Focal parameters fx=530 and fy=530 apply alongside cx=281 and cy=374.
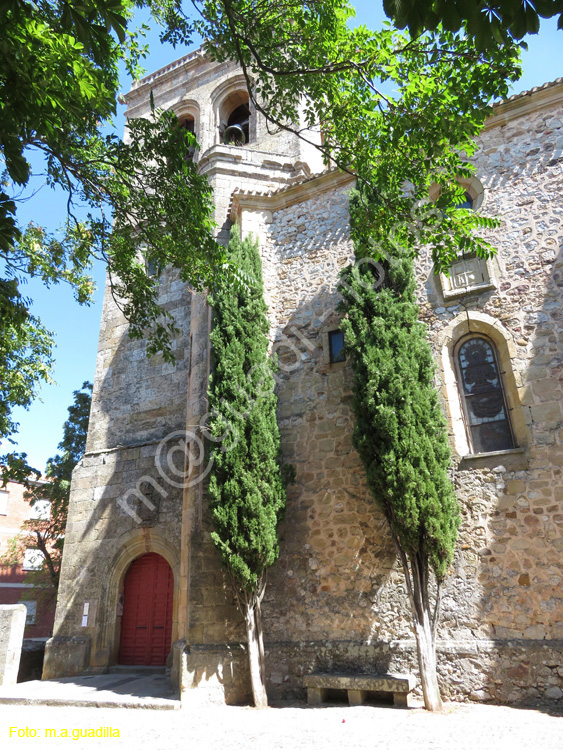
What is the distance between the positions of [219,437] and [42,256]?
490 cm

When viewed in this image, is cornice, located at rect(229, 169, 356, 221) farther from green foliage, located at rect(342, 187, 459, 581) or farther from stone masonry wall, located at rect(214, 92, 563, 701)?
green foliage, located at rect(342, 187, 459, 581)

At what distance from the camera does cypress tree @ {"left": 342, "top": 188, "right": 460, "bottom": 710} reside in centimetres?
637

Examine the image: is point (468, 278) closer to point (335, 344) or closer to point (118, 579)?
point (335, 344)

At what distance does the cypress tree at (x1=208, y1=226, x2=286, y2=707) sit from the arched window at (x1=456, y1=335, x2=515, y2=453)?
2.81 m

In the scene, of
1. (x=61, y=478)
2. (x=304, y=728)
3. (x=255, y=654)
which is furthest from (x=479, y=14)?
(x=61, y=478)

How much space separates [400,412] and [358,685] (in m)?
3.38

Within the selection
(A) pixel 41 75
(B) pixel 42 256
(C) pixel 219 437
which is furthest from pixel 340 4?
(B) pixel 42 256

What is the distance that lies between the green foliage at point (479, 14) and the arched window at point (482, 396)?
18.5ft

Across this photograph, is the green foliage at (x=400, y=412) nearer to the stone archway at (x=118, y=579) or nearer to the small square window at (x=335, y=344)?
the small square window at (x=335, y=344)

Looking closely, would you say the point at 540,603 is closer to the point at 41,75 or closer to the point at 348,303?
the point at 348,303

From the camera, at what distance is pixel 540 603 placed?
20.4 ft

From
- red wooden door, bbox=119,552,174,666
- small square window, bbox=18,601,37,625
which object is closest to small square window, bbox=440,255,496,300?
red wooden door, bbox=119,552,174,666

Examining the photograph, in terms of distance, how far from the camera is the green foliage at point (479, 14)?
2.24 m

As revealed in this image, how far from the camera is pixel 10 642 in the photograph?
9.34m
